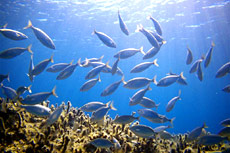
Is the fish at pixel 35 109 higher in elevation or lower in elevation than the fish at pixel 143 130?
higher

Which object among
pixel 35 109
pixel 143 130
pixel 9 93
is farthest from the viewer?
pixel 9 93

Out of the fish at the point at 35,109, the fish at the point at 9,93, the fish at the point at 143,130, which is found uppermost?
the fish at the point at 9,93

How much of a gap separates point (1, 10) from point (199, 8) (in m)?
26.3

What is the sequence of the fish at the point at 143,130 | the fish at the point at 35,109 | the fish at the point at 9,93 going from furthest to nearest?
1. the fish at the point at 9,93
2. the fish at the point at 143,130
3. the fish at the point at 35,109

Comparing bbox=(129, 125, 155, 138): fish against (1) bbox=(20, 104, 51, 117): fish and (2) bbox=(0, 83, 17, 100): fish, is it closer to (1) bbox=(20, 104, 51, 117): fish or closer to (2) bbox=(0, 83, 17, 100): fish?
(1) bbox=(20, 104, 51, 117): fish

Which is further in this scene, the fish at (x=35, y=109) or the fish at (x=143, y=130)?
the fish at (x=143, y=130)

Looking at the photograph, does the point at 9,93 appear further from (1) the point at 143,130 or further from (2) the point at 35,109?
(1) the point at 143,130

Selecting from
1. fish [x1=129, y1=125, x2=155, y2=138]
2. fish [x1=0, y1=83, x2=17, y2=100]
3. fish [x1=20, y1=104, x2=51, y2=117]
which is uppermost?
fish [x1=0, y1=83, x2=17, y2=100]

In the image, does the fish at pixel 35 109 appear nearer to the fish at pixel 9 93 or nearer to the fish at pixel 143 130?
the fish at pixel 9 93

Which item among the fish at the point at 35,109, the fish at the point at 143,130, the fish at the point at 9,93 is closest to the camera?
the fish at the point at 35,109

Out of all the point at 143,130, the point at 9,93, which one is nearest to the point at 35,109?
the point at 9,93

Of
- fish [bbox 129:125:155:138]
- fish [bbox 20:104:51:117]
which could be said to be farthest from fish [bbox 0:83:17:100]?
fish [bbox 129:125:155:138]

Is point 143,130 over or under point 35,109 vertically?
under

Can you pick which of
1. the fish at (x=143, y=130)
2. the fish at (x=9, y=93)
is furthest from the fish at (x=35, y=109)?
the fish at (x=143, y=130)
